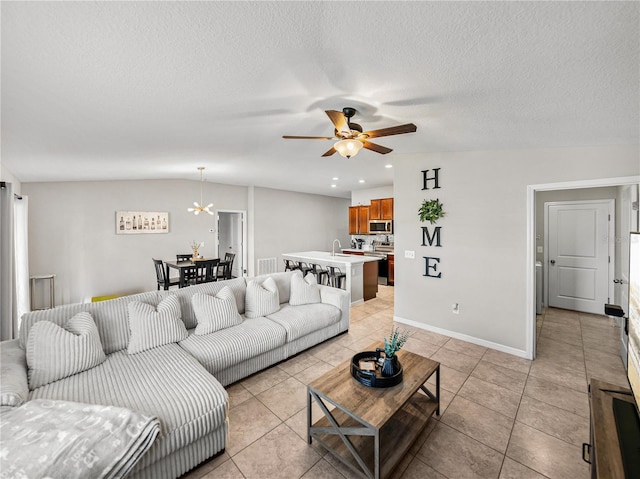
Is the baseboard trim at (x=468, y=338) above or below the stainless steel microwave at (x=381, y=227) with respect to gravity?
below

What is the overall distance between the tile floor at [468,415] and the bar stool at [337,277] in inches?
64.5

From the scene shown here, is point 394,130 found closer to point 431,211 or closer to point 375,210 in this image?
point 431,211

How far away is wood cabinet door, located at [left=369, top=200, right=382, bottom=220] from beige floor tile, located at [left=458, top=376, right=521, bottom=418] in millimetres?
5187

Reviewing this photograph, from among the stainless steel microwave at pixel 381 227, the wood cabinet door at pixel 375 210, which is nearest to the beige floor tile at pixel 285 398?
the stainless steel microwave at pixel 381 227

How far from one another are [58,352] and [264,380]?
5.34 feet

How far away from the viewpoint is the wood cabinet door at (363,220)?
7.79m

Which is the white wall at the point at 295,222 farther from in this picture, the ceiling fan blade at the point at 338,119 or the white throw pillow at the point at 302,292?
the ceiling fan blade at the point at 338,119

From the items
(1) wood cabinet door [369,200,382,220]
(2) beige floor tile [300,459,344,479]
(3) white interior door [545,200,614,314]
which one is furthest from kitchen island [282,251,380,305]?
(2) beige floor tile [300,459,344,479]

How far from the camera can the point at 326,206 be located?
9.19m

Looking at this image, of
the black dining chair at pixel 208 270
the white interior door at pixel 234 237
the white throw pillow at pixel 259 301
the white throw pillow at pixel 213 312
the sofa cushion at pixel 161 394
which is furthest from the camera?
the white interior door at pixel 234 237

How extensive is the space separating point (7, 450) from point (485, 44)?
9.39 ft

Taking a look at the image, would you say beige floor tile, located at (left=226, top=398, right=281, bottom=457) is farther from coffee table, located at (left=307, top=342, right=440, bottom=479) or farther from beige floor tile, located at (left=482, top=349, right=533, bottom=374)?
beige floor tile, located at (left=482, top=349, right=533, bottom=374)

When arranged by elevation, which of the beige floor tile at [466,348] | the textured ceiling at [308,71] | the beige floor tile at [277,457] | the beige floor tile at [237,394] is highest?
the textured ceiling at [308,71]

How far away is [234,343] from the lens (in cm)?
255
